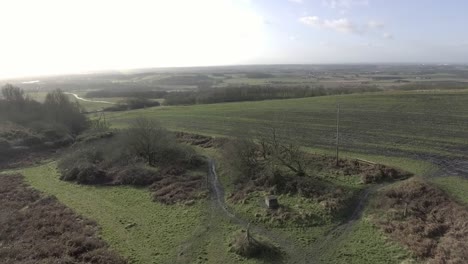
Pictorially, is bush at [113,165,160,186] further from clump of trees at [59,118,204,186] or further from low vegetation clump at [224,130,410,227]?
low vegetation clump at [224,130,410,227]

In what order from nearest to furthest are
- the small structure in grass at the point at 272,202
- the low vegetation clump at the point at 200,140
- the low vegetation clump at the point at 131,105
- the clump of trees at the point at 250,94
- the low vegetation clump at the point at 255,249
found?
1. the low vegetation clump at the point at 255,249
2. the small structure in grass at the point at 272,202
3. the low vegetation clump at the point at 200,140
4. the clump of trees at the point at 250,94
5. the low vegetation clump at the point at 131,105

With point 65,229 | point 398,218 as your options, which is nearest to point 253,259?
point 398,218

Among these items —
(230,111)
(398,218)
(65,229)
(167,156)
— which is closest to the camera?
(398,218)

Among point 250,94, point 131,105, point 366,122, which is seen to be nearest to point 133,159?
point 366,122

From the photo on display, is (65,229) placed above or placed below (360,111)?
below

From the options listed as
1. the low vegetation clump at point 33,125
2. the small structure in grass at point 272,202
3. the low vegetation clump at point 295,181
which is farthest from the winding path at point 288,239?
the low vegetation clump at point 33,125

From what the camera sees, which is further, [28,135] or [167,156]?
[28,135]

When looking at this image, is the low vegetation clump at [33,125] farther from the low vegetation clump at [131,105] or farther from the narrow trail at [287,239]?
the narrow trail at [287,239]

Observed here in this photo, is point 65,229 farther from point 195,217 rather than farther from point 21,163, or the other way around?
point 21,163
